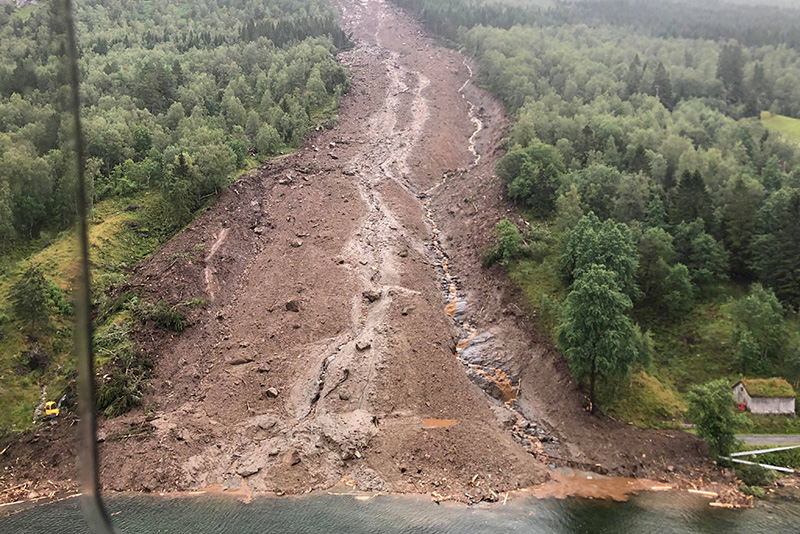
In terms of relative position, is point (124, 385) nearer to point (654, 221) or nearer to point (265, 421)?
point (265, 421)

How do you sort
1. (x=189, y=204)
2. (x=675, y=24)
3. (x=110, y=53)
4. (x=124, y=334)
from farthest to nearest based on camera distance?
(x=675, y=24)
(x=110, y=53)
(x=189, y=204)
(x=124, y=334)

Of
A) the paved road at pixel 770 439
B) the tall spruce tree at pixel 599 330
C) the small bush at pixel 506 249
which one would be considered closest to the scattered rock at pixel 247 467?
the tall spruce tree at pixel 599 330

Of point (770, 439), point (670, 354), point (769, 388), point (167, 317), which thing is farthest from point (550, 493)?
point (167, 317)

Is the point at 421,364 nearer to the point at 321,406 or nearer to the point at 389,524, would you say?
the point at 321,406

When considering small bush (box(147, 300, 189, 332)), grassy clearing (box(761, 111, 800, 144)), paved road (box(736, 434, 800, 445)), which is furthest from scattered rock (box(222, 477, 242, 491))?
grassy clearing (box(761, 111, 800, 144))

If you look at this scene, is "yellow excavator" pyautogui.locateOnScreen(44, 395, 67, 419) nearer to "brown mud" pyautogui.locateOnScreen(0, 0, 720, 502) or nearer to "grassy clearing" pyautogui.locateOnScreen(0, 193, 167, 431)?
"grassy clearing" pyautogui.locateOnScreen(0, 193, 167, 431)

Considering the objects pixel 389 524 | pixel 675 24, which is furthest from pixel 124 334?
pixel 675 24

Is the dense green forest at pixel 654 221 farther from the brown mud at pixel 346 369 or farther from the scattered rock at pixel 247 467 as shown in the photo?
the scattered rock at pixel 247 467
